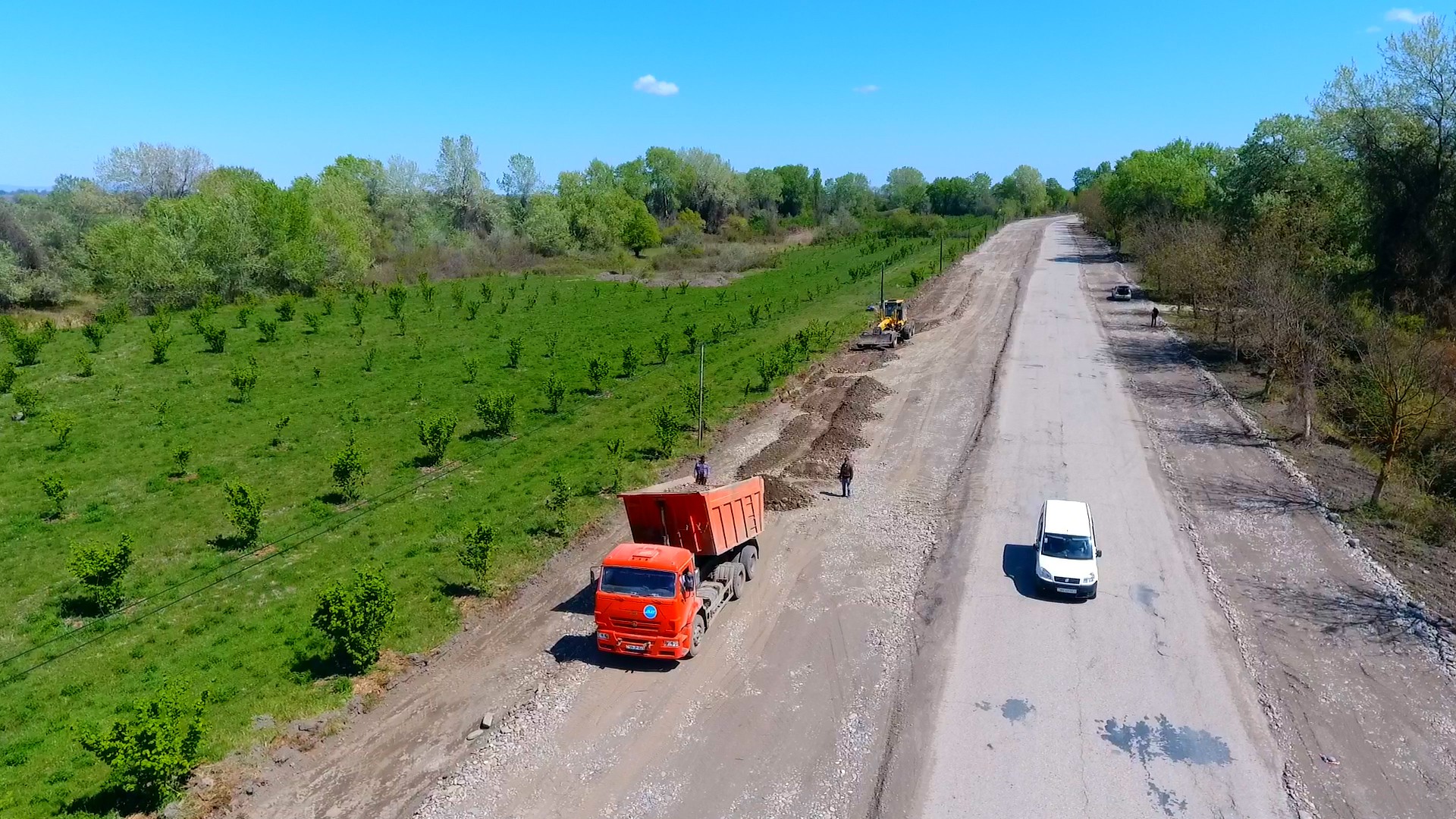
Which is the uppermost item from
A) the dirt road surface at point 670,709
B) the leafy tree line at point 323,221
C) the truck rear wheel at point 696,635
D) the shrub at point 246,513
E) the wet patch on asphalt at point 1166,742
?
the leafy tree line at point 323,221

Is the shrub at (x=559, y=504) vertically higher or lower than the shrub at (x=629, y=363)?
lower

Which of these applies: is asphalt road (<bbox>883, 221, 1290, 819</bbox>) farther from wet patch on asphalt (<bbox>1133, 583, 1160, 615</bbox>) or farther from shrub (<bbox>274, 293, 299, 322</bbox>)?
shrub (<bbox>274, 293, 299, 322</bbox>)

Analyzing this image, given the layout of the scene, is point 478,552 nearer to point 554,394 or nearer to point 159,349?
point 554,394

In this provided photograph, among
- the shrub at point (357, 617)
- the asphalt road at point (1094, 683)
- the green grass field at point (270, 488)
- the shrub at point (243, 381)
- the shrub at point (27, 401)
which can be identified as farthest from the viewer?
the shrub at point (243, 381)

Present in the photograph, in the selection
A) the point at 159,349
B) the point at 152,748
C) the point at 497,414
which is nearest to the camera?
the point at 152,748

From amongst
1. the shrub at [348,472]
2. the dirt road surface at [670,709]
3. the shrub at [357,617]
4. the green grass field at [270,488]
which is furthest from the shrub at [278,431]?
the shrub at [357,617]

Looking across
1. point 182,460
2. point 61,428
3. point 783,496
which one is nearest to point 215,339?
point 61,428

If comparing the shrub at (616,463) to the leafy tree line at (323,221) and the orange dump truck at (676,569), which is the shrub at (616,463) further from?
the leafy tree line at (323,221)

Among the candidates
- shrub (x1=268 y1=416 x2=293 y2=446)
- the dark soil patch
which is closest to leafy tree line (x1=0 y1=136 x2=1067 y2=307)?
shrub (x1=268 y1=416 x2=293 y2=446)
